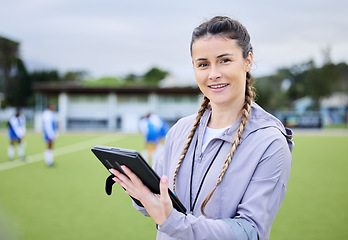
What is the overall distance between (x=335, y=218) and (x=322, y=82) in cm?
4963

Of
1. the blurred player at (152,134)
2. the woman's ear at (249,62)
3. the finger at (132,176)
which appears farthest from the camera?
the blurred player at (152,134)

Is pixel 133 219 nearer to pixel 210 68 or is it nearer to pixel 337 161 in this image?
pixel 210 68

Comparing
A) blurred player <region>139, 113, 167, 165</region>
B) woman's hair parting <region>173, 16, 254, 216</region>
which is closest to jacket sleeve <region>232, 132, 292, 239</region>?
woman's hair parting <region>173, 16, 254, 216</region>

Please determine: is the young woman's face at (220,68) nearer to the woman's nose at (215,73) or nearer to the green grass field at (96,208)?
the woman's nose at (215,73)

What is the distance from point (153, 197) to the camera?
1308 mm

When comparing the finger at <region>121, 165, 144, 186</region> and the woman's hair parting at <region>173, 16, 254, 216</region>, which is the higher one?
the woman's hair parting at <region>173, 16, 254, 216</region>

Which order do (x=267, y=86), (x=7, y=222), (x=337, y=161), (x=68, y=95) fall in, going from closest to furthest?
1. (x=7, y=222)
2. (x=337, y=161)
3. (x=68, y=95)
4. (x=267, y=86)

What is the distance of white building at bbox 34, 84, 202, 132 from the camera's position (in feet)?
116

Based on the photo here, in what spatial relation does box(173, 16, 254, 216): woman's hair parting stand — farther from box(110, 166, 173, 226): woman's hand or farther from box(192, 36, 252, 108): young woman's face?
box(110, 166, 173, 226): woman's hand

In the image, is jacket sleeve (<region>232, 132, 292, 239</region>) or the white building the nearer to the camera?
jacket sleeve (<region>232, 132, 292, 239</region>)

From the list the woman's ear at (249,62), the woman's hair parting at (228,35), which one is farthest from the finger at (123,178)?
the woman's ear at (249,62)

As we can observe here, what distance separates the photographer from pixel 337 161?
11664 millimetres

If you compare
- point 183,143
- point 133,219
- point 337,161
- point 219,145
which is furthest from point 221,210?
point 337,161

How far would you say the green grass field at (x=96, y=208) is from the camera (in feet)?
15.2
